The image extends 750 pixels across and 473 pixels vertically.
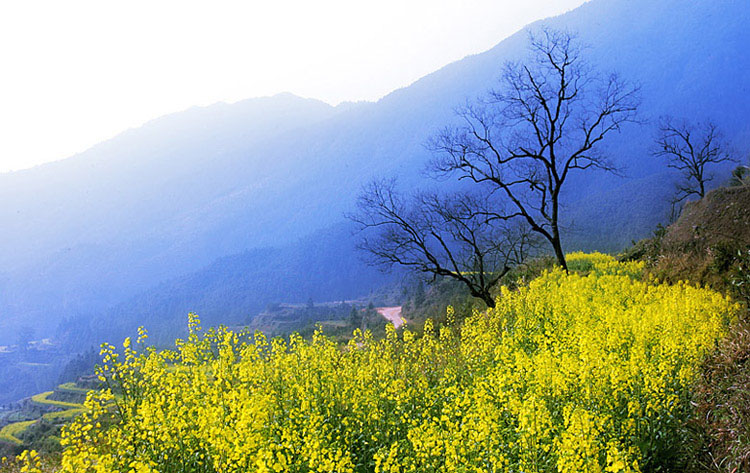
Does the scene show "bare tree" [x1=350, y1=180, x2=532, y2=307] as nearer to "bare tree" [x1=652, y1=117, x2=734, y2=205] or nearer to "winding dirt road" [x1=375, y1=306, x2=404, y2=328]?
"winding dirt road" [x1=375, y1=306, x2=404, y2=328]

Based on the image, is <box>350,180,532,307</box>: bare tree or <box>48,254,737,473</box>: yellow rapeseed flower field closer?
<box>48,254,737,473</box>: yellow rapeseed flower field

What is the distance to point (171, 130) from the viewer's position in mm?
143125

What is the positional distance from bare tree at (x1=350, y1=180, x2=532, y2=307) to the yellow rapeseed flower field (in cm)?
1076

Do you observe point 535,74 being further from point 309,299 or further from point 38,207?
point 38,207

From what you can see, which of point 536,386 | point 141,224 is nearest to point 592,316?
point 536,386

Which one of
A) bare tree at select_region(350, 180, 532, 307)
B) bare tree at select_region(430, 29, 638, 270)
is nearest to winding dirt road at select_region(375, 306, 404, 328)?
bare tree at select_region(350, 180, 532, 307)

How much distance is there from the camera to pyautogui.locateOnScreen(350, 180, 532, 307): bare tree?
19094 millimetres

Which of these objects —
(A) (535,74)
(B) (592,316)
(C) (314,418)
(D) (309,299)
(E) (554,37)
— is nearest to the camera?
(C) (314,418)

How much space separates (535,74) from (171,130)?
146047mm

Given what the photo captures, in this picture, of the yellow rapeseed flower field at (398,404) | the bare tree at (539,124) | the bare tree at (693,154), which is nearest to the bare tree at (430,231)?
the bare tree at (539,124)

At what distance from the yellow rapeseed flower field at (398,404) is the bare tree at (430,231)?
35.3 feet

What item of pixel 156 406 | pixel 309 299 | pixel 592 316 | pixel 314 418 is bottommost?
pixel 309 299

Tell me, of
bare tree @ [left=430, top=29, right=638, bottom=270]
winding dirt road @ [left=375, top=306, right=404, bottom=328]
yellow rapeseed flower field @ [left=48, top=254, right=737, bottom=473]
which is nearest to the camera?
yellow rapeseed flower field @ [left=48, top=254, right=737, bottom=473]

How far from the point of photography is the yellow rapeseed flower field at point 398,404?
4.04 meters
